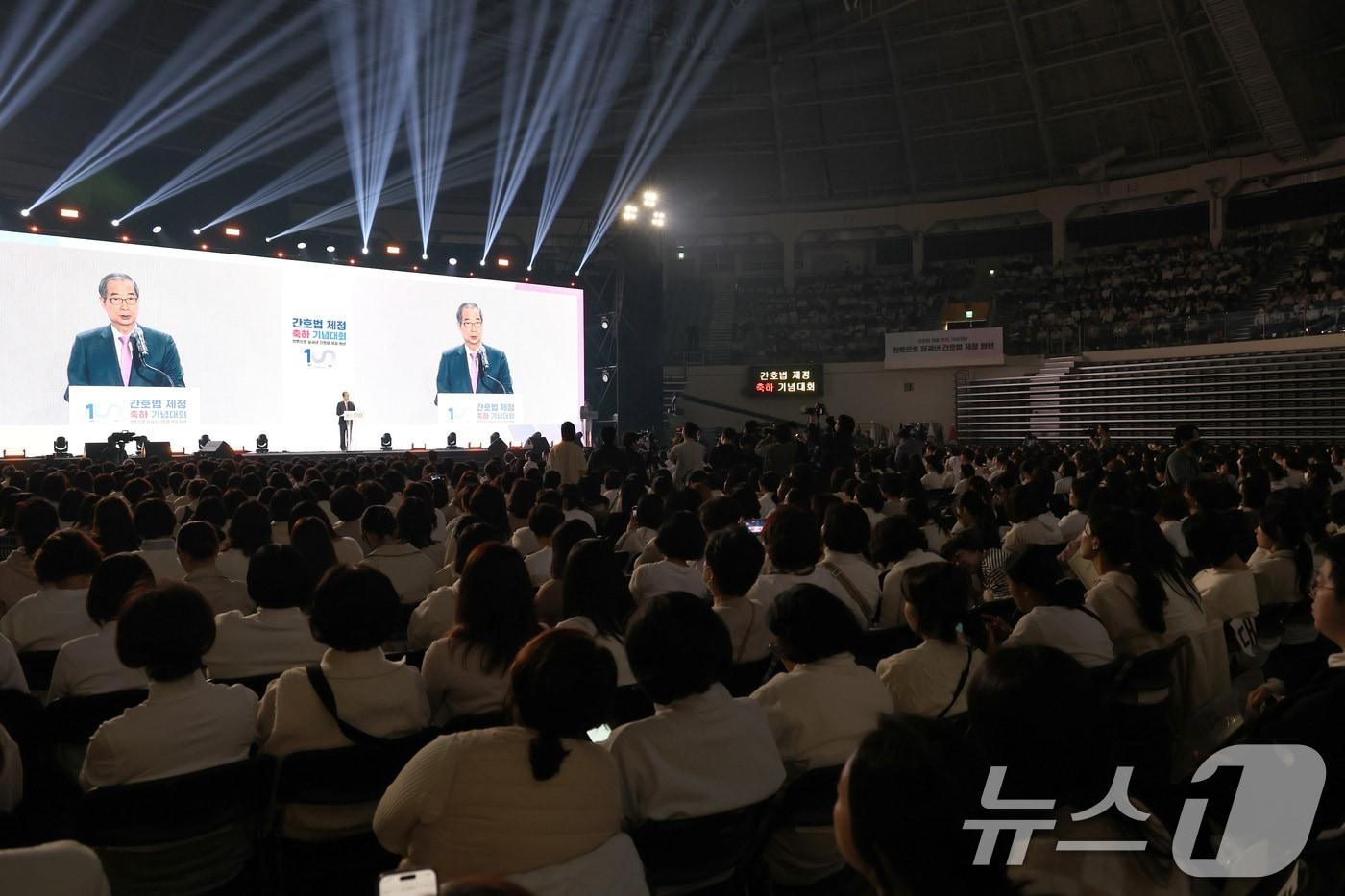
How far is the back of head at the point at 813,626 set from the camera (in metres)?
2.83

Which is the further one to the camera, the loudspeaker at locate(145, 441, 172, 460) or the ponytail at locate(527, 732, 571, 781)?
the loudspeaker at locate(145, 441, 172, 460)

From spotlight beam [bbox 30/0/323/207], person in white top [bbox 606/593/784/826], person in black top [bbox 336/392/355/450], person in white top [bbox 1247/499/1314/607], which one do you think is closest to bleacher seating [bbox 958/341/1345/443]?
person in black top [bbox 336/392/355/450]

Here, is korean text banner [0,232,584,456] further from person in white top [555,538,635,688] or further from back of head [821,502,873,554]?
person in white top [555,538,635,688]

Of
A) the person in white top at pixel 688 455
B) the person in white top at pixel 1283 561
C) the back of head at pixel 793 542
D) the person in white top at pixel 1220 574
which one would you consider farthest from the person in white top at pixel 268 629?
the person in white top at pixel 688 455

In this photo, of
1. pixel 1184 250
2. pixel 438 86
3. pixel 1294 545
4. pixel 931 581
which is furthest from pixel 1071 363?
pixel 931 581

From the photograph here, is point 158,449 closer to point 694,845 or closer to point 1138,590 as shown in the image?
point 1138,590

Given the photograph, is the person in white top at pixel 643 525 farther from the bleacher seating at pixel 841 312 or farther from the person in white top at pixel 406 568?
the bleacher seating at pixel 841 312

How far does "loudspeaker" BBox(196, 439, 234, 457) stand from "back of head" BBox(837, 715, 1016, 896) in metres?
13.4

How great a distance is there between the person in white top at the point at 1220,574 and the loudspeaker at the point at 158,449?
42.5 feet

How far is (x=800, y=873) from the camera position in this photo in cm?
277

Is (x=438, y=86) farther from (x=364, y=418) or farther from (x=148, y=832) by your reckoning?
(x=148, y=832)

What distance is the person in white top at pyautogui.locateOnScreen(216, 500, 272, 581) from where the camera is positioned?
204 inches

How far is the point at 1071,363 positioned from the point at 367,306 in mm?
17400

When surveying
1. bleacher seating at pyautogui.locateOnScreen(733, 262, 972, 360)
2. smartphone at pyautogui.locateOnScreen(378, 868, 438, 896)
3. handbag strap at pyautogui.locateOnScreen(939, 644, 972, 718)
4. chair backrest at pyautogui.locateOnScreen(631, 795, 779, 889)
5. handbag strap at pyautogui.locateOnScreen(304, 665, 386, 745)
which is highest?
bleacher seating at pyautogui.locateOnScreen(733, 262, 972, 360)
